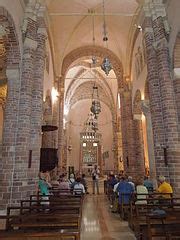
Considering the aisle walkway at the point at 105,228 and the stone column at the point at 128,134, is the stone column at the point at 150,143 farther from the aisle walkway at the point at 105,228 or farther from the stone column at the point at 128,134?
the aisle walkway at the point at 105,228

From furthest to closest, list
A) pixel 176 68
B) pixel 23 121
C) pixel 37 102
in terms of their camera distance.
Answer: pixel 37 102, pixel 176 68, pixel 23 121

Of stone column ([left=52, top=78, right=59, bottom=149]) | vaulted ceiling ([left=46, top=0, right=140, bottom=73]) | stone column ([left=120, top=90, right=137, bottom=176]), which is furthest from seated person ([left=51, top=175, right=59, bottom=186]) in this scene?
vaulted ceiling ([left=46, top=0, right=140, bottom=73])

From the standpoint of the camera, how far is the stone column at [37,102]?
27.4 ft

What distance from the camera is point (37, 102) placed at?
8.87 metres

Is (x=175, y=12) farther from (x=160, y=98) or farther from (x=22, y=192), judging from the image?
(x=22, y=192)

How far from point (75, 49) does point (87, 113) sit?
53.5 ft

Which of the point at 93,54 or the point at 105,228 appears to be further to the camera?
the point at 93,54

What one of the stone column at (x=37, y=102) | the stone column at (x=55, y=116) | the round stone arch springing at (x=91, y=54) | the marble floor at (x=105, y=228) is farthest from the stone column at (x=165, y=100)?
the stone column at (x=55, y=116)

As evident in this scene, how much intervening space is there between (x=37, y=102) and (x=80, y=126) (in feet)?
80.0

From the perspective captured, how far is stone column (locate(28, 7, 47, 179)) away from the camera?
8.36 m

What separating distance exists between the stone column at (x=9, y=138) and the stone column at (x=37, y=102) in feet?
2.43

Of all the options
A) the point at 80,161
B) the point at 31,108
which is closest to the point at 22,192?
the point at 31,108

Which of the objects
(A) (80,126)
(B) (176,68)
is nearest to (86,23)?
(B) (176,68)

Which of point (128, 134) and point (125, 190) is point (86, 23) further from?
point (125, 190)
